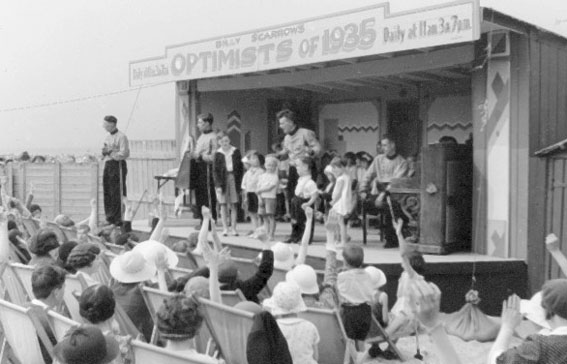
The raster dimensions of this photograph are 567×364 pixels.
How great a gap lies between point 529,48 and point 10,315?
19.7 ft

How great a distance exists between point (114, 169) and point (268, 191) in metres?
3.10

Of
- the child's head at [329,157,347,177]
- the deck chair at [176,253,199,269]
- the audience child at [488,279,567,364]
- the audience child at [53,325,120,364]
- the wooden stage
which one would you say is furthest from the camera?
the child's head at [329,157,347,177]

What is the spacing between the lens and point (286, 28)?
10492mm

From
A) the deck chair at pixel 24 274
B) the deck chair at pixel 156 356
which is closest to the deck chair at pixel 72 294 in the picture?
the deck chair at pixel 24 274

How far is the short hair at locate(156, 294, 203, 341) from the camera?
3.70 metres

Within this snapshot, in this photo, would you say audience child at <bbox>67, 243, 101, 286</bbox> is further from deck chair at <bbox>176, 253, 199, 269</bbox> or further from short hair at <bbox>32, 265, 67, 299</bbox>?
deck chair at <bbox>176, 253, 199, 269</bbox>

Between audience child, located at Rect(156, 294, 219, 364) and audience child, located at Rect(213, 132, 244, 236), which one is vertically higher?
audience child, located at Rect(213, 132, 244, 236)

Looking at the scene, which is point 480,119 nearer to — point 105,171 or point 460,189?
point 460,189

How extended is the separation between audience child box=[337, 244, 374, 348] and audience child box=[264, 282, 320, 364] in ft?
3.64

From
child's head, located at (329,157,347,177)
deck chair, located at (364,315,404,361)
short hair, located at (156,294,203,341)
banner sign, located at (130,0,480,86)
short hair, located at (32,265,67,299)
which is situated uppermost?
banner sign, located at (130,0,480,86)

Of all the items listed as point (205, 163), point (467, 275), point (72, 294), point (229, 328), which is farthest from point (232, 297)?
point (205, 163)

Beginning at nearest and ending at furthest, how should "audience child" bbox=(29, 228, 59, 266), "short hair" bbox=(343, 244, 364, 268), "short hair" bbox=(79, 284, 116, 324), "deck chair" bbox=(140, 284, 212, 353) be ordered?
"short hair" bbox=(79, 284, 116, 324) < "deck chair" bbox=(140, 284, 212, 353) < "short hair" bbox=(343, 244, 364, 268) < "audience child" bbox=(29, 228, 59, 266)

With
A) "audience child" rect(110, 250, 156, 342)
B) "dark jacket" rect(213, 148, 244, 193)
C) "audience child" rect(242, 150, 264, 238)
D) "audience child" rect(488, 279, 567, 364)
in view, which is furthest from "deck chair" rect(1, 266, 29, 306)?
→ "dark jacket" rect(213, 148, 244, 193)

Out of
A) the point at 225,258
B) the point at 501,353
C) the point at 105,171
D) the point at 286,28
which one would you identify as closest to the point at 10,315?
the point at 225,258
